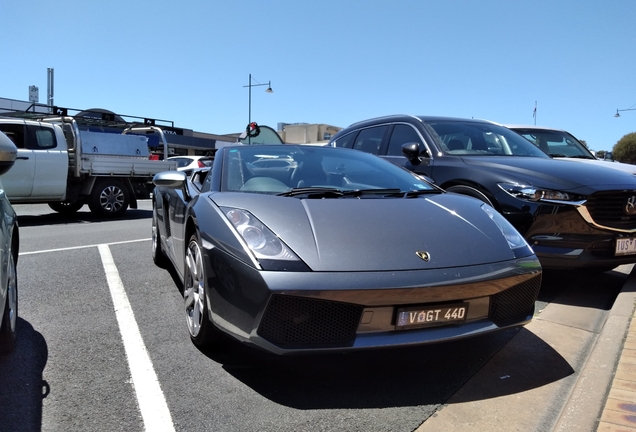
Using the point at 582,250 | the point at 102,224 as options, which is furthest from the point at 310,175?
the point at 102,224

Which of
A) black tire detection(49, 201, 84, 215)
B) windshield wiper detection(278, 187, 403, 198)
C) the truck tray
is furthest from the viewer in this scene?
black tire detection(49, 201, 84, 215)

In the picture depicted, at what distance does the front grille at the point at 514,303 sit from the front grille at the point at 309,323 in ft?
2.56

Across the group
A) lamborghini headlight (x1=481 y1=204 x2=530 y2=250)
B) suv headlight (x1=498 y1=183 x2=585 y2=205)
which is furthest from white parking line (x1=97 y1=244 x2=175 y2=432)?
suv headlight (x1=498 y1=183 x2=585 y2=205)

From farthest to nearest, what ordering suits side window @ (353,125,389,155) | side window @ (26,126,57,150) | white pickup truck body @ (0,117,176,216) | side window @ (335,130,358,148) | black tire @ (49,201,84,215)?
black tire @ (49,201,84,215) → side window @ (26,126,57,150) → white pickup truck body @ (0,117,176,216) → side window @ (335,130,358,148) → side window @ (353,125,389,155)

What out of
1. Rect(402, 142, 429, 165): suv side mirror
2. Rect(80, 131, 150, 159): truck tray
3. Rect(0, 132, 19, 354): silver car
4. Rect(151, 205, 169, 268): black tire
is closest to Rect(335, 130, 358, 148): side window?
Rect(402, 142, 429, 165): suv side mirror

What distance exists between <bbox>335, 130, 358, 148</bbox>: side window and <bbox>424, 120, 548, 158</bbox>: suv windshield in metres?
1.32

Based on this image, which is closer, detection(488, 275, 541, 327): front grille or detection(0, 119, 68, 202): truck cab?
detection(488, 275, 541, 327): front grille

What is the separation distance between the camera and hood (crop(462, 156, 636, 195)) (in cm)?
416

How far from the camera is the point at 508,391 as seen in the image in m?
2.57

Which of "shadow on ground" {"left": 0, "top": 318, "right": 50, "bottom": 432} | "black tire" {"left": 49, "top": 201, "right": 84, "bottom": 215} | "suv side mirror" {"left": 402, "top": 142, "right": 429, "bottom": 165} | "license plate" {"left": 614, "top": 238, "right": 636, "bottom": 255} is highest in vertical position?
"suv side mirror" {"left": 402, "top": 142, "right": 429, "bottom": 165}

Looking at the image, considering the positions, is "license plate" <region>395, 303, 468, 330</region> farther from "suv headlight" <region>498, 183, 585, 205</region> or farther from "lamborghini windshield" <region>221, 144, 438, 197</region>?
"suv headlight" <region>498, 183, 585, 205</region>

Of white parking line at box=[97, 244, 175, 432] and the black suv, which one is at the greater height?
the black suv

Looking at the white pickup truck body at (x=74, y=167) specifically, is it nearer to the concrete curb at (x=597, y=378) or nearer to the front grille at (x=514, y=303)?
the front grille at (x=514, y=303)

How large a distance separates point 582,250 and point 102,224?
8.11 m
